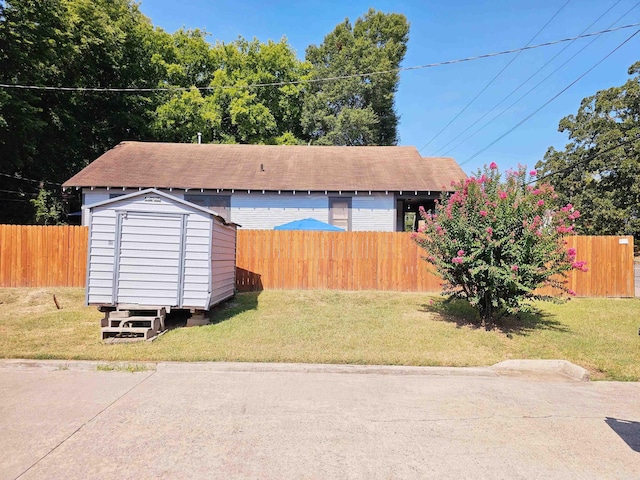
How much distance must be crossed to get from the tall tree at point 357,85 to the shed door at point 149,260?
85.3 feet

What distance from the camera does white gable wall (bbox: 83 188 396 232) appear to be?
17.2m

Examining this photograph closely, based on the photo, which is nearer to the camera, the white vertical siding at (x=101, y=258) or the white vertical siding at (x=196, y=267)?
the white vertical siding at (x=101, y=258)

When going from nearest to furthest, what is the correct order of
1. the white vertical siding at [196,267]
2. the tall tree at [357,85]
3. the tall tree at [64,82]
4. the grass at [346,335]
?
the grass at [346,335] < the white vertical siding at [196,267] < the tall tree at [64,82] < the tall tree at [357,85]

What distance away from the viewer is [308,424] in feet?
14.2

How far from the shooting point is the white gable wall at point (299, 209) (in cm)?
1722

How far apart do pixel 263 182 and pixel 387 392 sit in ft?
43.6

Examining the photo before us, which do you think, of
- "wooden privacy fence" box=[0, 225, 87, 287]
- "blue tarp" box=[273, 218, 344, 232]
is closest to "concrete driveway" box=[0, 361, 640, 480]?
"wooden privacy fence" box=[0, 225, 87, 287]

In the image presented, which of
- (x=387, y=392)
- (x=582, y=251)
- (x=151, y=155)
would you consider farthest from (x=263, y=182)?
(x=387, y=392)

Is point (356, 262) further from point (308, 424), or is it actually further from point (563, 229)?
point (308, 424)

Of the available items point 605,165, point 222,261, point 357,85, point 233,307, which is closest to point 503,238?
point 222,261

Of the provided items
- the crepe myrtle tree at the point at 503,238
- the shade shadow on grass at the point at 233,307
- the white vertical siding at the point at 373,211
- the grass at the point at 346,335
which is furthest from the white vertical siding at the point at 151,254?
the white vertical siding at the point at 373,211

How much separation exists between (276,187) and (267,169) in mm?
2366

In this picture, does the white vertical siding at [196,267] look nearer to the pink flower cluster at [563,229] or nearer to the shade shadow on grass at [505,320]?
the shade shadow on grass at [505,320]

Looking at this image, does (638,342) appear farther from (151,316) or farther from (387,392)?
(151,316)
